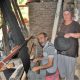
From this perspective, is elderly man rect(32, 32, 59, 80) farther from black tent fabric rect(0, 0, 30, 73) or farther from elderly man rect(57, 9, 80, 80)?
black tent fabric rect(0, 0, 30, 73)

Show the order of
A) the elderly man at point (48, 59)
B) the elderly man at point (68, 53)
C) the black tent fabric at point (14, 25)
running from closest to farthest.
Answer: the elderly man at point (48, 59) < the elderly man at point (68, 53) < the black tent fabric at point (14, 25)

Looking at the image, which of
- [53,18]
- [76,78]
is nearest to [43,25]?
[53,18]

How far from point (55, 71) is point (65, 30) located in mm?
792

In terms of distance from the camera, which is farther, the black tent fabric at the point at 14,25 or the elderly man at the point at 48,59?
the black tent fabric at the point at 14,25

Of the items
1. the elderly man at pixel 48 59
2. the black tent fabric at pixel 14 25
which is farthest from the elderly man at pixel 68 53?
the black tent fabric at pixel 14 25

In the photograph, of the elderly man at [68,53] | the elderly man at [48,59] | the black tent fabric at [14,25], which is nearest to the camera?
the elderly man at [48,59]

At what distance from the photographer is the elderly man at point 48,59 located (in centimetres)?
460

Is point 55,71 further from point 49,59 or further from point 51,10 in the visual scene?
point 51,10

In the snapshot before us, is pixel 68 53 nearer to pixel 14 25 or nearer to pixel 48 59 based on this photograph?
pixel 48 59

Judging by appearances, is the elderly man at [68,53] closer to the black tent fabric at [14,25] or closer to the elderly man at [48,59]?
the elderly man at [48,59]

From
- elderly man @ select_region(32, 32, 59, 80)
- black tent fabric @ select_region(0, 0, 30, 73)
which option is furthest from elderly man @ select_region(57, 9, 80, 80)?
black tent fabric @ select_region(0, 0, 30, 73)

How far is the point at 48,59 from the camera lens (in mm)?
4613

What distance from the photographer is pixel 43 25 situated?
8031 mm

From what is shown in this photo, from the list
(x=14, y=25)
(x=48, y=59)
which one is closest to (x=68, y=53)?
(x=48, y=59)
